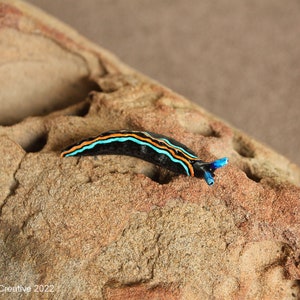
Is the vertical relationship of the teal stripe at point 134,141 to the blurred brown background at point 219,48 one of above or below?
above

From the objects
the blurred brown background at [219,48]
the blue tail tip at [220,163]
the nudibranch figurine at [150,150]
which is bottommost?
the blurred brown background at [219,48]

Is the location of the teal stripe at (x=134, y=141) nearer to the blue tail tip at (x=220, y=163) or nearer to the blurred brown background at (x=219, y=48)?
the blue tail tip at (x=220, y=163)

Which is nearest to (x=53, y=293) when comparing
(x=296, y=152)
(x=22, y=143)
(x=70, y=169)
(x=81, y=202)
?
(x=81, y=202)

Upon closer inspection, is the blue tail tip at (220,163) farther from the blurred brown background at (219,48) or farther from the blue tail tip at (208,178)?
the blurred brown background at (219,48)

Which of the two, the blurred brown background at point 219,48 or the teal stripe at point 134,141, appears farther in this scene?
the blurred brown background at point 219,48

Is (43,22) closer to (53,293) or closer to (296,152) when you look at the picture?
(53,293)

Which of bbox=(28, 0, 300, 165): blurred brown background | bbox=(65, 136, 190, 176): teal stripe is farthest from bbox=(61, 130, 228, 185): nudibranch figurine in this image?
bbox=(28, 0, 300, 165): blurred brown background

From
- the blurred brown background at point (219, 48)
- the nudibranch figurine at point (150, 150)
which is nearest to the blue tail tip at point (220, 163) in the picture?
the nudibranch figurine at point (150, 150)
